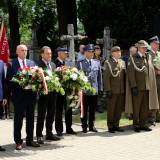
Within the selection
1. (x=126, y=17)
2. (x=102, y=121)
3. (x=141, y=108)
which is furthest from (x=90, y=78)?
(x=126, y=17)

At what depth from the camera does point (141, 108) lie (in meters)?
12.7

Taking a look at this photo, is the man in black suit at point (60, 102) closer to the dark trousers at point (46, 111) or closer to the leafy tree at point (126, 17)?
the dark trousers at point (46, 111)

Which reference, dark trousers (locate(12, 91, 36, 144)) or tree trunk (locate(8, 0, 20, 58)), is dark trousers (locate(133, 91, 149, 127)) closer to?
dark trousers (locate(12, 91, 36, 144))

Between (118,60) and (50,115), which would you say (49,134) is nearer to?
(50,115)

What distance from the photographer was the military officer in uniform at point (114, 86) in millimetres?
12328

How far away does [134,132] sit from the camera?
12250mm

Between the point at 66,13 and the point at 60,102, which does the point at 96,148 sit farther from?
the point at 66,13

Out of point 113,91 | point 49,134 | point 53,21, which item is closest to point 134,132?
point 113,91

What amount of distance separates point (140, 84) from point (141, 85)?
0.03 meters

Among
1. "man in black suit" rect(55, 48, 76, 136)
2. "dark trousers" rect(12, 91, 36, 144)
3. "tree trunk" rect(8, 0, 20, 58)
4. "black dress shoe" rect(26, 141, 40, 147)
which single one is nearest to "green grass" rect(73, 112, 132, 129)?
"man in black suit" rect(55, 48, 76, 136)

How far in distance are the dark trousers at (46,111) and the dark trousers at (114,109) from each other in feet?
5.98

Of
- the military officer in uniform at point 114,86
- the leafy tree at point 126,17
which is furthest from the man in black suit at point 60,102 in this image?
the leafy tree at point 126,17

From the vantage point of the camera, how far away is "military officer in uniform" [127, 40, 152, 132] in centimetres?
1238

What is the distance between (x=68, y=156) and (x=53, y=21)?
30.9 metres
